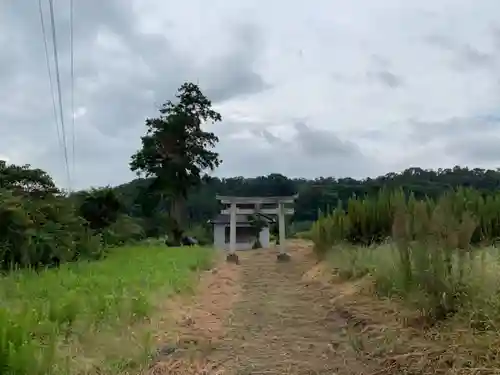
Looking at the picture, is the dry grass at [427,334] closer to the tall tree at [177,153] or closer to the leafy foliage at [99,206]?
the leafy foliage at [99,206]

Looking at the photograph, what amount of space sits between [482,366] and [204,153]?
25.8 metres

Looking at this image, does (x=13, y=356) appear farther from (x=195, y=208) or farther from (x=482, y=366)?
(x=195, y=208)

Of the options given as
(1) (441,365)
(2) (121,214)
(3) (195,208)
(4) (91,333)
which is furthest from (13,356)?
(3) (195,208)

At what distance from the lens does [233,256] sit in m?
14.6

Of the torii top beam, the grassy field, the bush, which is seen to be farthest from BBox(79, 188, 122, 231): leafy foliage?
the grassy field

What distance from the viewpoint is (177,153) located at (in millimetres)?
27984

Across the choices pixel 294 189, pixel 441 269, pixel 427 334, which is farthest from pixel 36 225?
pixel 294 189

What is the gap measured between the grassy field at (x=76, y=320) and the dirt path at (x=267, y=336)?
1.20ft

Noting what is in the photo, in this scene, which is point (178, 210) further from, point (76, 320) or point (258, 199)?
point (76, 320)

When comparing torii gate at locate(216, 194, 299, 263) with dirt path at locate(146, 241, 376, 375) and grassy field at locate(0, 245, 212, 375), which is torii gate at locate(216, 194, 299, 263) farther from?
grassy field at locate(0, 245, 212, 375)

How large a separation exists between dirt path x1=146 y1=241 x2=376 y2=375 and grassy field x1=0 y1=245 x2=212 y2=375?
0.37 metres

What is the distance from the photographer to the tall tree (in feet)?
90.5

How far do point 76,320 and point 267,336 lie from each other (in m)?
1.57

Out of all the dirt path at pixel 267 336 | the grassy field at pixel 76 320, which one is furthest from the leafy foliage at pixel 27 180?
the dirt path at pixel 267 336
